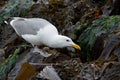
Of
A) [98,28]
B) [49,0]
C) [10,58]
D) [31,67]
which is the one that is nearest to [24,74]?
[31,67]

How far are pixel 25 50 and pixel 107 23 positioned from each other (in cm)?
145

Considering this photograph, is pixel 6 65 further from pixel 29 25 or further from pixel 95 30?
pixel 95 30

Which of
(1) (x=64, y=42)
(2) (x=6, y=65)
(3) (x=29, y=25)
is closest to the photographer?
(1) (x=64, y=42)

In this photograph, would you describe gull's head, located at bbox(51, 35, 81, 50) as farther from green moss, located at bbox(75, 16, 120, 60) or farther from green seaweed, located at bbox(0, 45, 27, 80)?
green seaweed, located at bbox(0, 45, 27, 80)

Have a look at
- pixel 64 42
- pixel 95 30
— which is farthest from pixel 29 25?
pixel 95 30

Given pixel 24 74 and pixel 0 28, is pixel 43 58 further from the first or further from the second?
pixel 0 28

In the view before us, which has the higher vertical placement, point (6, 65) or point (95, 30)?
point (95, 30)

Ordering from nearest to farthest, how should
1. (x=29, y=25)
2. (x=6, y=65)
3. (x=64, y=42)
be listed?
(x=64, y=42) < (x=6, y=65) < (x=29, y=25)

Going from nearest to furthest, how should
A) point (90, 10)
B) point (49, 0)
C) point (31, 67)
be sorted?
point (31, 67) → point (90, 10) → point (49, 0)

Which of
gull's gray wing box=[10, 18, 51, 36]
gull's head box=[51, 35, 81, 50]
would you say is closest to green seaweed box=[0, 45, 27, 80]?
gull's gray wing box=[10, 18, 51, 36]

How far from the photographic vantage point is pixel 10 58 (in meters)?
7.01

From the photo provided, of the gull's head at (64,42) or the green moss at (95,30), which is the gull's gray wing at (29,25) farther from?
the green moss at (95,30)

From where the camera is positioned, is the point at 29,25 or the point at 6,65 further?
the point at 29,25

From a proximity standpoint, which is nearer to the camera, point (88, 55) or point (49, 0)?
point (88, 55)
